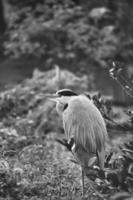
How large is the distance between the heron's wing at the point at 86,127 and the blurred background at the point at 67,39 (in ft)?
15.1

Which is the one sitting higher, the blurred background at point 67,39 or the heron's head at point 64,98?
the heron's head at point 64,98

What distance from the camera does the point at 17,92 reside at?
21.1 feet

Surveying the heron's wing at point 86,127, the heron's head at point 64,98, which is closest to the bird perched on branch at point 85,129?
the heron's wing at point 86,127

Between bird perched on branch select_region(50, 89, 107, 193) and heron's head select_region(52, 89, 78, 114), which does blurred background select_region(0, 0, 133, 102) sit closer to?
heron's head select_region(52, 89, 78, 114)

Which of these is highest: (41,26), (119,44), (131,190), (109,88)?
(131,190)

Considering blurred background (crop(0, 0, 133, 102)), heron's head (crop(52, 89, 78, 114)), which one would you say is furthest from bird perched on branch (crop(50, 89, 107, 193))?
blurred background (crop(0, 0, 133, 102))

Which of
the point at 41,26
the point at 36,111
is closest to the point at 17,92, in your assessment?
the point at 36,111

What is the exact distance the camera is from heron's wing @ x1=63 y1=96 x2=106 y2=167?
3.27 m

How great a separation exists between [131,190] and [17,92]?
12.9 feet

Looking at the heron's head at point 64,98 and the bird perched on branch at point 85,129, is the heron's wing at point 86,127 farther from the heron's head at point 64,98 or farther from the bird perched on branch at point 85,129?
the heron's head at point 64,98

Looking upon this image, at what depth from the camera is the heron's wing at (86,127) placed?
10.7 feet

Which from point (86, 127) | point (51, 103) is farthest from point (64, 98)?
point (51, 103)

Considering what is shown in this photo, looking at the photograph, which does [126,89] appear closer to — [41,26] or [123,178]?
[123,178]

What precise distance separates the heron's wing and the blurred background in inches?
181
